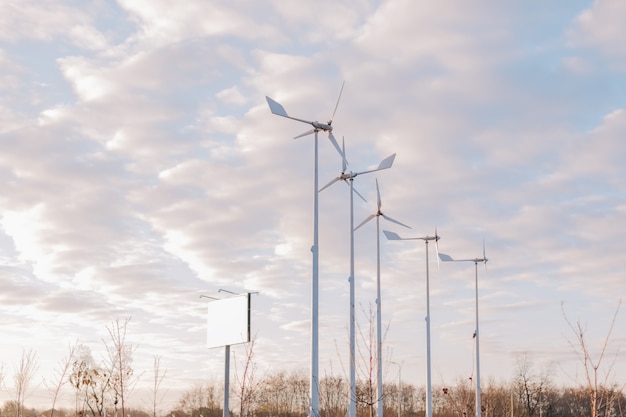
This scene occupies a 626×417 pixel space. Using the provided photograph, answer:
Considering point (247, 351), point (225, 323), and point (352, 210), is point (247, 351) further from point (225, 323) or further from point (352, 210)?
point (352, 210)

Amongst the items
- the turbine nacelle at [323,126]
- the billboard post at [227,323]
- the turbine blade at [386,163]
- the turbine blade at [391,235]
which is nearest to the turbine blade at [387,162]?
the turbine blade at [386,163]

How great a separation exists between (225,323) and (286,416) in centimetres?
5167

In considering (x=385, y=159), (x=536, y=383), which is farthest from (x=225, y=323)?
(x=536, y=383)

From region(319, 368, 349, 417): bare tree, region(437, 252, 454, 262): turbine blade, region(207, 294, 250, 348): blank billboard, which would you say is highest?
region(437, 252, 454, 262): turbine blade

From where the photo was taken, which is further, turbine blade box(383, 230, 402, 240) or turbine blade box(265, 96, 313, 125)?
turbine blade box(383, 230, 402, 240)

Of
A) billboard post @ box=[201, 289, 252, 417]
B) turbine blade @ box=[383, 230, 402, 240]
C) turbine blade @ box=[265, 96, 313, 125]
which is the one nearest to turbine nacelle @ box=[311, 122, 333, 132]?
turbine blade @ box=[265, 96, 313, 125]

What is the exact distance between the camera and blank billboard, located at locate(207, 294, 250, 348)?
2633 cm

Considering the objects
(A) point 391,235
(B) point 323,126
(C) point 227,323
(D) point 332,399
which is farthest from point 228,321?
(D) point 332,399

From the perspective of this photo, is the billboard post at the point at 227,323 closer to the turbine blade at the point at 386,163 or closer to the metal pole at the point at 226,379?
the metal pole at the point at 226,379

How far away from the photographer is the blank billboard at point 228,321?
26.3 meters

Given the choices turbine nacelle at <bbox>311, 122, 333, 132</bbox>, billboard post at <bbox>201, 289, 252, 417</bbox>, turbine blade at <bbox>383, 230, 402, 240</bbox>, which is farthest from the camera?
turbine blade at <bbox>383, 230, 402, 240</bbox>

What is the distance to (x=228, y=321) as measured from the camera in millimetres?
27031

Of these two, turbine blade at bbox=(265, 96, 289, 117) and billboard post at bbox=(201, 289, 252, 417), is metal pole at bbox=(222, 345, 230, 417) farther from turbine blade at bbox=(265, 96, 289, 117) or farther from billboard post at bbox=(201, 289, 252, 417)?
turbine blade at bbox=(265, 96, 289, 117)

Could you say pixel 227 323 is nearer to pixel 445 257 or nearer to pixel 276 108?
pixel 276 108
